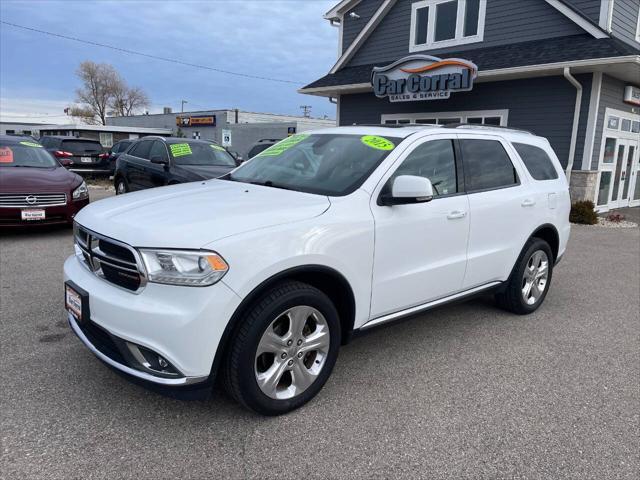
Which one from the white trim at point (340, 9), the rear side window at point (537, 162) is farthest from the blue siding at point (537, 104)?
the rear side window at point (537, 162)

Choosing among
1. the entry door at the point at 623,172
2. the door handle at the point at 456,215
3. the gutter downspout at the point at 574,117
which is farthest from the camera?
the entry door at the point at 623,172

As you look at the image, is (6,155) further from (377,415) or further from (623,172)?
(623,172)

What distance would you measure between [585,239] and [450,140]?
21.7 ft

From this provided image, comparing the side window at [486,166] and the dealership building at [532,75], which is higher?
the dealership building at [532,75]

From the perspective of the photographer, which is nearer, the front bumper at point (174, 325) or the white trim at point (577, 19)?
the front bumper at point (174, 325)

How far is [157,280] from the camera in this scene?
248 centimetres

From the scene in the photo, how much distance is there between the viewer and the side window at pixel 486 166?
13.3 ft

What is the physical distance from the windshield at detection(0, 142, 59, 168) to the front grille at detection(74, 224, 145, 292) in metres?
6.08

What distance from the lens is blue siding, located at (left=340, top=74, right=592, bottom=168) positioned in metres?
11.8

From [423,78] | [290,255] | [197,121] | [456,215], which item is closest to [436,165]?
[456,215]

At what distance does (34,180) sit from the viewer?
735 cm

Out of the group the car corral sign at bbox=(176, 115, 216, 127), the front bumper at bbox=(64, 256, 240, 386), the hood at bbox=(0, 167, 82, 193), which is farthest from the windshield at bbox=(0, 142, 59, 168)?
the car corral sign at bbox=(176, 115, 216, 127)

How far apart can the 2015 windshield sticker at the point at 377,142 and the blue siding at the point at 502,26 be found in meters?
10.8

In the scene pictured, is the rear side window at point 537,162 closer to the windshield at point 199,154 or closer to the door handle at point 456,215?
the door handle at point 456,215
